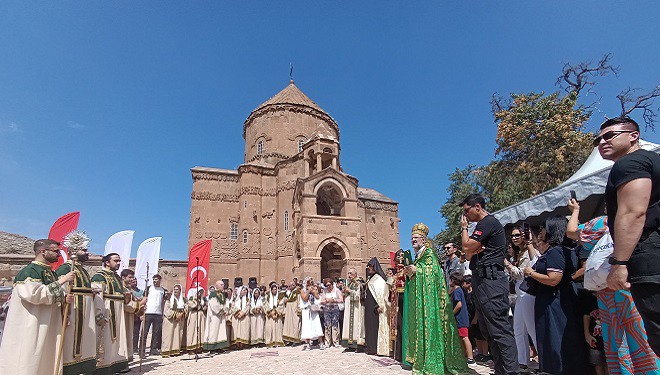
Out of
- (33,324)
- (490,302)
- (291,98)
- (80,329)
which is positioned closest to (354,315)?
(490,302)

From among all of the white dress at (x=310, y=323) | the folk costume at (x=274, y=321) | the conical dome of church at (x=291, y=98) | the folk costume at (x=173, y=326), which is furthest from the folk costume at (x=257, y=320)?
the conical dome of church at (x=291, y=98)

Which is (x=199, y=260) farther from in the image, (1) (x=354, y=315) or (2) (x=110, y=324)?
(1) (x=354, y=315)

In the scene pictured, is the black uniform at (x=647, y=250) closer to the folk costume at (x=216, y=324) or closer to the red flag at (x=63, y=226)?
the folk costume at (x=216, y=324)

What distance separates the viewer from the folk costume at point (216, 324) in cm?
981

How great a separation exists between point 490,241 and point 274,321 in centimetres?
900

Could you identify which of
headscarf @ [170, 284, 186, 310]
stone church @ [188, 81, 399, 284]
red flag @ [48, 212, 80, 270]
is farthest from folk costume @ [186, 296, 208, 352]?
stone church @ [188, 81, 399, 284]

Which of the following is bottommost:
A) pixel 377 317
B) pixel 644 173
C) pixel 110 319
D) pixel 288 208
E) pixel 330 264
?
pixel 377 317

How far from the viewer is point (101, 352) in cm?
639

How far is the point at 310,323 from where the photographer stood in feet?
33.1

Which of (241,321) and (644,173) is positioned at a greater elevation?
(644,173)

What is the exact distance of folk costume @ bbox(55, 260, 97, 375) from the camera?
541cm

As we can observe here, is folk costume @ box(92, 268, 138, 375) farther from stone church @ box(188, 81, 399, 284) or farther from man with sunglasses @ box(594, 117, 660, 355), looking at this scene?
stone church @ box(188, 81, 399, 284)

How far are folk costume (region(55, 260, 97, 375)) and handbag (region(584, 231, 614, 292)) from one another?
21.7 ft

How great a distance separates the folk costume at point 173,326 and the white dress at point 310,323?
11.4 feet
